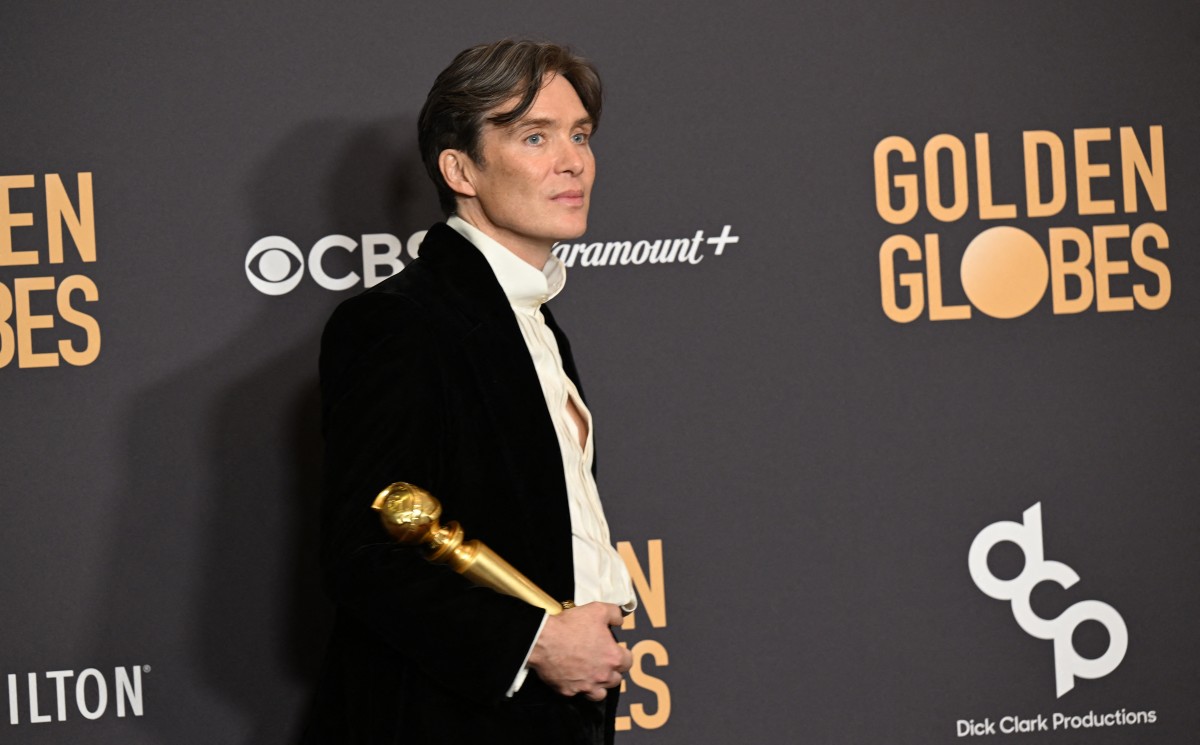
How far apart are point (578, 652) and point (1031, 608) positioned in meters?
1.49

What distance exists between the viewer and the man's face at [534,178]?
1679 millimetres

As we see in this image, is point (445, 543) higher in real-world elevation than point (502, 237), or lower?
lower

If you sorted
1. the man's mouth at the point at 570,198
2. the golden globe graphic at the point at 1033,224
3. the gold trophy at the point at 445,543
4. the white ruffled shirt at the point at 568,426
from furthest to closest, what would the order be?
the golden globe graphic at the point at 1033,224 → the man's mouth at the point at 570,198 → the white ruffled shirt at the point at 568,426 → the gold trophy at the point at 445,543

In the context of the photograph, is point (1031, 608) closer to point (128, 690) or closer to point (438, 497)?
point (438, 497)

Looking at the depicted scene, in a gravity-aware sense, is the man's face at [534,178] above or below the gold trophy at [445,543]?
above

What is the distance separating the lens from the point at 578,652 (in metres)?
1.41

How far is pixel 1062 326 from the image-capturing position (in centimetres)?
260

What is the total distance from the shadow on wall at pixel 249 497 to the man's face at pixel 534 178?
2.57 feet

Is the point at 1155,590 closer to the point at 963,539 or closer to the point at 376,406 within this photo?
the point at 963,539

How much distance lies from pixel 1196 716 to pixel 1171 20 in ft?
4.59

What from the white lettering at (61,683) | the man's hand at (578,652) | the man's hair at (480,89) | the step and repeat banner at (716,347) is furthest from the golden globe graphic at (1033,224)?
the white lettering at (61,683)

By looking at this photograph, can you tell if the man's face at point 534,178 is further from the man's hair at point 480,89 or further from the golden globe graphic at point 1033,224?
the golden globe graphic at point 1033,224

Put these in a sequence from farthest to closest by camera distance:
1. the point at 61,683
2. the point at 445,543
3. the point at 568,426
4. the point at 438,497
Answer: the point at 61,683 < the point at 568,426 < the point at 438,497 < the point at 445,543

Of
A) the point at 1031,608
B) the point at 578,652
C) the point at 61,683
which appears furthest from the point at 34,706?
the point at 1031,608
